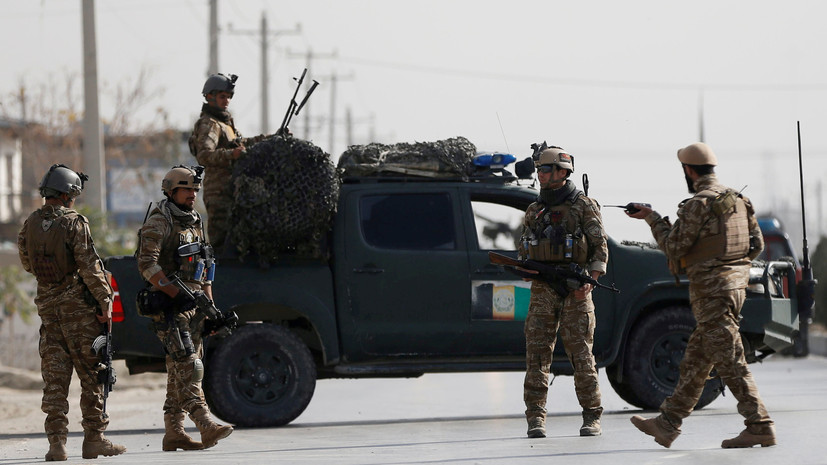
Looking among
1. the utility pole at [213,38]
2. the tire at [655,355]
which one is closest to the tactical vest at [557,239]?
the tire at [655,355]

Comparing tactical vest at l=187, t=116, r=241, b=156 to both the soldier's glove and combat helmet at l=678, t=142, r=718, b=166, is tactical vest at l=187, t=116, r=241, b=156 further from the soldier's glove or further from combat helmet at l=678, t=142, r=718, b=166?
combat helmet at l=678, t=142, r=718, b=166

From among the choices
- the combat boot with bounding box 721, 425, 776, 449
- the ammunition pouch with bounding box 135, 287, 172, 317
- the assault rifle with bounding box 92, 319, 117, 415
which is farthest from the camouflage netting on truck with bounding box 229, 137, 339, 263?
the combat boot with bounding box 721, 425, 776, 449

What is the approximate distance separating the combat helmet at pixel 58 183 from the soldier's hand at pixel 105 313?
706 millimetres

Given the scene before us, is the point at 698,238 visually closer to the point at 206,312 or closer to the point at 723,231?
the point at 723,231

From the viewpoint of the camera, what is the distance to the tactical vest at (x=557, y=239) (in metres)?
9.36

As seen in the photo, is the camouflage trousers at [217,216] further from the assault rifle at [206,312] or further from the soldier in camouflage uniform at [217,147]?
the assault rifle at [206,312]

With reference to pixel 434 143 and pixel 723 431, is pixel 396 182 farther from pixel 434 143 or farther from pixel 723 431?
pixel 723 431

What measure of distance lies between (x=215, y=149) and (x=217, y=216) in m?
0.53

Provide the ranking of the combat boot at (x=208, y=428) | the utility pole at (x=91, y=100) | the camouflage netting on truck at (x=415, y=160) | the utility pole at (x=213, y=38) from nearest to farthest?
the combat boot at (x=208, y=428) < the camouflage netting on truck at (x=415, y=160) < the utility pole at (x=91, y=100) < the utility pole at (x=213, y=38)

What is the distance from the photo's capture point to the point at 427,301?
11.0 meters

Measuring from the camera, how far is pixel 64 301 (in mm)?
8781

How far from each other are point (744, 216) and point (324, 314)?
12.0 ft

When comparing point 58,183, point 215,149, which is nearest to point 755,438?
point 58,183

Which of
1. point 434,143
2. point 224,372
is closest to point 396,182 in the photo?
point 434,143
